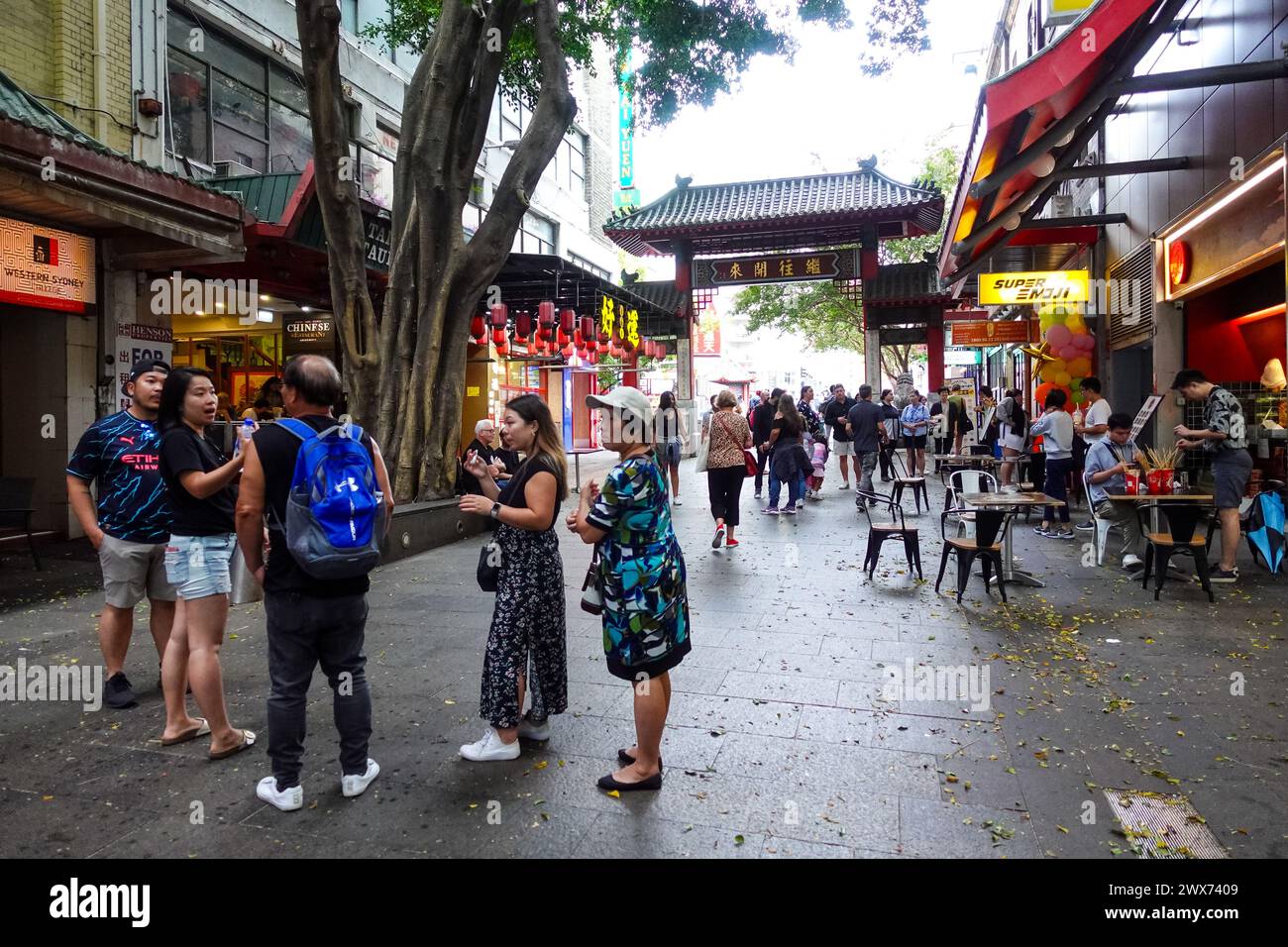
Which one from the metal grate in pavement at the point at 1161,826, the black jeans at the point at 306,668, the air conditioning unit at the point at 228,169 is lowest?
the metal grate in pavement at the point at 1161,826

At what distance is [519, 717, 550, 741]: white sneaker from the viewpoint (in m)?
3.95

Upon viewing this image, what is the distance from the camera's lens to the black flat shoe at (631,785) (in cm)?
344

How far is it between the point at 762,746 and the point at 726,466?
18.6 ft

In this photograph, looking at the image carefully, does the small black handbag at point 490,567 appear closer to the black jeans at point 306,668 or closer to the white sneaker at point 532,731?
the black jeans at point 306,668

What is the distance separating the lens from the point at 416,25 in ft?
41.5

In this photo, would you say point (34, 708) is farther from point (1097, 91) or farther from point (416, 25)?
point (416, 25)

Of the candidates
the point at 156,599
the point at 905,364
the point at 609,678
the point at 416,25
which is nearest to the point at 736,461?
the point at 609,678

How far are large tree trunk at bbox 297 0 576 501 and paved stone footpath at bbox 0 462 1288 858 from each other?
4085 mm

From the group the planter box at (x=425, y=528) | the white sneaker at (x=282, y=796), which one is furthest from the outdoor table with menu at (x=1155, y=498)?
the white sneaker at (x=282, y=796)

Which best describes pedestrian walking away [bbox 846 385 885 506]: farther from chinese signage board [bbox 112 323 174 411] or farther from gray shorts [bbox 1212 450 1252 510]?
chinese signage board [bbox 112 323 174 411]

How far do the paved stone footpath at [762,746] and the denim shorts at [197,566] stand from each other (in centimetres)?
82

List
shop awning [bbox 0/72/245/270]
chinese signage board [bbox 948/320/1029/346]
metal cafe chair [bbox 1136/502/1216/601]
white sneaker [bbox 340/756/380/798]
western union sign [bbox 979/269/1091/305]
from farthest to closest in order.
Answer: chinese signage board [bbox 948/320/1029/346] → western union sign [bbox 979/269/1091/305] → shop awning [bbox 0/72/245/270] → metal cafe chair [bbox 1136/502/1216/601] → white sneaker [bbox 340/756/380/798]

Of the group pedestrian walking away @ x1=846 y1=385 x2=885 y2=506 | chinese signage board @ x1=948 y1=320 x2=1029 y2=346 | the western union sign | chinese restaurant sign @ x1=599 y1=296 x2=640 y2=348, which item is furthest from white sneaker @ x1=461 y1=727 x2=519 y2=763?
chinese signage board @ x1=948 y1=320 x2=1029 y2=346
